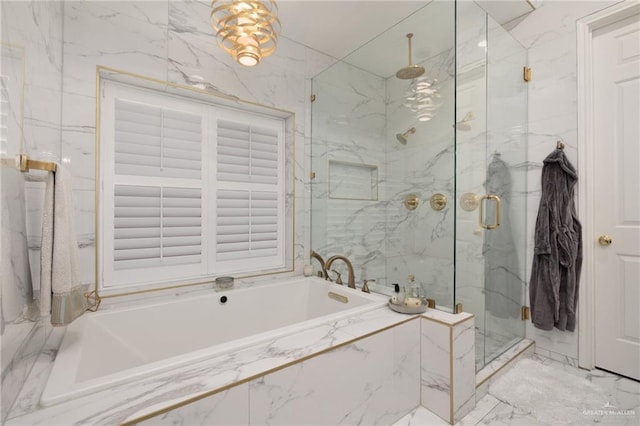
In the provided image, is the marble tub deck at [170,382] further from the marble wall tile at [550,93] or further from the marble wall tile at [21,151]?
the marble wall tile at [550,93]

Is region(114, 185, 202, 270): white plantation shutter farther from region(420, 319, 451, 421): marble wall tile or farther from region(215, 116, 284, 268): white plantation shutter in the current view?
region(420, 319, 451, 421): marble wall tile

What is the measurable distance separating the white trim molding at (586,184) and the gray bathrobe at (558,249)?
42 mm

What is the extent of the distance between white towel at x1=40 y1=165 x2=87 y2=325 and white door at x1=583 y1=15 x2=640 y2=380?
303 cm

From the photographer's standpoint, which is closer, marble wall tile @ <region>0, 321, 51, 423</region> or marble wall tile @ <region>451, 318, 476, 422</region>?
marble wall tile @ <region>0, 321, 51, 423</region>

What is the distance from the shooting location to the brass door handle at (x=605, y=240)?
1.98 m

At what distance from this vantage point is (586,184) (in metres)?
2.05

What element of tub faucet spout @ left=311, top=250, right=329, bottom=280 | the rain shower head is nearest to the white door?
the rain shower head

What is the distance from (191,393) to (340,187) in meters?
1.85

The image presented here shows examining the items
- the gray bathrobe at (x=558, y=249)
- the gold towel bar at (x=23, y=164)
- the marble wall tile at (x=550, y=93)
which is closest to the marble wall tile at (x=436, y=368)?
the gray bathrobe at (x=558, y=249)

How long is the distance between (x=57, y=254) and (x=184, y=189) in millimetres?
1045

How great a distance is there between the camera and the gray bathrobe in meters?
2.07

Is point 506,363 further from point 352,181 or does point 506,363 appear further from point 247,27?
point 247,27

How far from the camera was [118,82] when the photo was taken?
1.92m

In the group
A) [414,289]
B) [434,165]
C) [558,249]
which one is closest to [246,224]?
[414,289]
